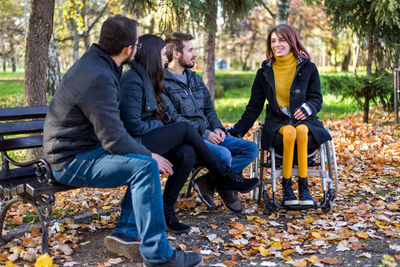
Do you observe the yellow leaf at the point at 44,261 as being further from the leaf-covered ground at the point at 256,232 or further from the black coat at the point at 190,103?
the black coat at the point at 190,103

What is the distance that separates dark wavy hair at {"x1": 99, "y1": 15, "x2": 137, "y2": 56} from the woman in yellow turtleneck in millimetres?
1809

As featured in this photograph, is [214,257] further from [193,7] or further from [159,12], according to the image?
[159,12]

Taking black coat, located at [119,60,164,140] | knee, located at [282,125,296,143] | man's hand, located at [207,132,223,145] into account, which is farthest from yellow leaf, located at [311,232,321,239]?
black coat, located at [119,60,164,140]

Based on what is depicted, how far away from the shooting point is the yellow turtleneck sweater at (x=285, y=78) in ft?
14.7

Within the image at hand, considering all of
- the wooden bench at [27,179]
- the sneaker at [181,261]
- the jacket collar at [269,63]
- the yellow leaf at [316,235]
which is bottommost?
the yellow leaf at [316,235]

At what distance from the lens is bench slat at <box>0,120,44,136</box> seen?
150 inches

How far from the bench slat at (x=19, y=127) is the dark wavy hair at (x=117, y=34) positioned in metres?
1.29

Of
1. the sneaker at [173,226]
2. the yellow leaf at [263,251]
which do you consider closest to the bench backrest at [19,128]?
the sneaker at [173,226]

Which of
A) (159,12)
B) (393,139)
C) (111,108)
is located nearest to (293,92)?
(111,108)

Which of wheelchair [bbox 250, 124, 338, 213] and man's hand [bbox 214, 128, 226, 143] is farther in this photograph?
man's hand [bbox 214, 128, 226, 143]

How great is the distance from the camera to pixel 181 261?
9.73 feet

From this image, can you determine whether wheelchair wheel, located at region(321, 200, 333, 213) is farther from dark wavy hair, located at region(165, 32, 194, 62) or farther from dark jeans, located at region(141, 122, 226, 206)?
dark wavy hair, located at region(165, 32, 194, 62)

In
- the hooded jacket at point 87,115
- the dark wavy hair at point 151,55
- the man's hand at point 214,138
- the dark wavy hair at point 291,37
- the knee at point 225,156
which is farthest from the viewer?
the dark wavy hair at point 291,37

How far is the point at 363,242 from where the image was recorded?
11.5 feet
